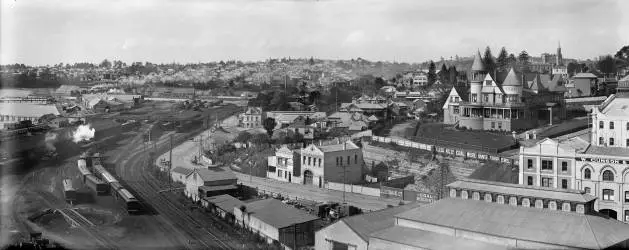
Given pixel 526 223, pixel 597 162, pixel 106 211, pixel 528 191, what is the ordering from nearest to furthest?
1. pixel 526 223
2. pixel 528 191
3. pixel 597 162
4. pixel 106 211

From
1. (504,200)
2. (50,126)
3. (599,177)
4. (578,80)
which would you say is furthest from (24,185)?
(578,80)

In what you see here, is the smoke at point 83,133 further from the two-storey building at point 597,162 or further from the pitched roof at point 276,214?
the two-storey building at point 597,162

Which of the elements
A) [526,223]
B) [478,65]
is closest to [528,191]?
[526,223]

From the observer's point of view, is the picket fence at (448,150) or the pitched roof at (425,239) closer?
the pitched roof at (425,239)

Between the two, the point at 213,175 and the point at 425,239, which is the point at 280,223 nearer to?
the point at 425,239

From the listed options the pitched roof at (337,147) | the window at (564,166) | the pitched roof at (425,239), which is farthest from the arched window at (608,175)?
the pitched roof at (337,147)
